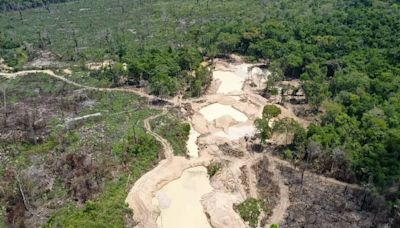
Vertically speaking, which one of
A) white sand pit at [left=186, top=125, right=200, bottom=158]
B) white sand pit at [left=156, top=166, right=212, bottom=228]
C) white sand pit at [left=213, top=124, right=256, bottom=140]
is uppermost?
white sand pit at [left=213, top=124, right=256, bottom=140]

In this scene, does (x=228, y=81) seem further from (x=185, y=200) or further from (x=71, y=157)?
(x=71, y=157)

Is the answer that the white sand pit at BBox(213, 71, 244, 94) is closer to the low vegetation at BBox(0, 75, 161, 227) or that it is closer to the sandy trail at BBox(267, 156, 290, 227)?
the low vegetation at BBox(0, 75, 161, 227)

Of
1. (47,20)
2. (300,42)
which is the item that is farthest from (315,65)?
(47,20)

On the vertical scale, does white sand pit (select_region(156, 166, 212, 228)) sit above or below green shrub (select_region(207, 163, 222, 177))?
below

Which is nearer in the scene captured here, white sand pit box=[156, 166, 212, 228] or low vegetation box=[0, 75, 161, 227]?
low vegetation box=[0, 75, 161, 227]

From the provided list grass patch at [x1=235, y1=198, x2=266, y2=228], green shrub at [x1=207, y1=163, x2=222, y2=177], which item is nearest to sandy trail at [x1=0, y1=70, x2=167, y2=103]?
green shrub at [x1=207, y1=163, x2=222, y2=177]

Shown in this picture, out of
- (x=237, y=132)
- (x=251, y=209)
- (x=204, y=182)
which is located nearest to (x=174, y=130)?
(x=237, y=132)

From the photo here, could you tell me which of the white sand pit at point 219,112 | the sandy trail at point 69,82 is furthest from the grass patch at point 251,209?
the sandy trail at point 69,82

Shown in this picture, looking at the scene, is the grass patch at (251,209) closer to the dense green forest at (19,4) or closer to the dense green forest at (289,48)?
the dense green forest at (289,48)
